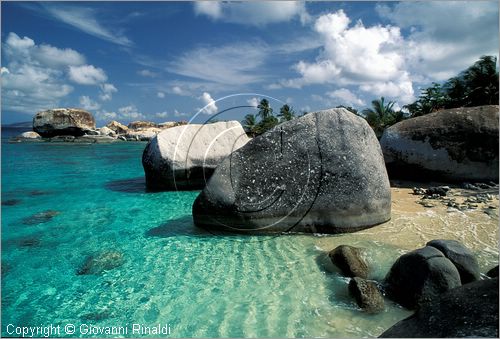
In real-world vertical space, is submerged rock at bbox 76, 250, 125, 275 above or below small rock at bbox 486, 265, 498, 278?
below

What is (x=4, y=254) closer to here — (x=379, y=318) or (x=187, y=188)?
(x=187, y=188)

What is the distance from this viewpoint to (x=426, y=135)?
12.5 metres

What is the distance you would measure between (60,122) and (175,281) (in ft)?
213

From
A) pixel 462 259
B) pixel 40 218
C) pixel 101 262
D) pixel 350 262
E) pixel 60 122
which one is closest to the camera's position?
pixel 462 259

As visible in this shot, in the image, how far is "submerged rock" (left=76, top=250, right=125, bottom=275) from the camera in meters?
6.36

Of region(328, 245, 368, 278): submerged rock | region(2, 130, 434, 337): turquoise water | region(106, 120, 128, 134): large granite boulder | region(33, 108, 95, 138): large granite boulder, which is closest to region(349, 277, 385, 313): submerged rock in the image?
region(2, 130, 434, 337): turquoise water

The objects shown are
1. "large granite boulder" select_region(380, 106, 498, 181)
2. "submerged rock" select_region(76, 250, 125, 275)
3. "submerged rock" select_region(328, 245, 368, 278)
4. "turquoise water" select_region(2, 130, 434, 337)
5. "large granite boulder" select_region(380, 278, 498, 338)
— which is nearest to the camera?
"large granite boulder" select_region(380, 278, 498, 338)

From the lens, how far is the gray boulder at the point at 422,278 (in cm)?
464

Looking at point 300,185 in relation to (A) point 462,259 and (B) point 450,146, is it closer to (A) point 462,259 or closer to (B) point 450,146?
(A) point 462,259

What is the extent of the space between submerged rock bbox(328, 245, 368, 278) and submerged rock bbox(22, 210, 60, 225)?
8.25m

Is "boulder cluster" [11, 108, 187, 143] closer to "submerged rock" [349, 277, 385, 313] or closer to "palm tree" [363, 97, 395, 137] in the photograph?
"palm tree" [363, 97, 395, 137]

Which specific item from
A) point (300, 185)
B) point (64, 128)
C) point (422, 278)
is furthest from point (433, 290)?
point (64, 128)

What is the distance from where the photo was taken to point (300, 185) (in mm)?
7941

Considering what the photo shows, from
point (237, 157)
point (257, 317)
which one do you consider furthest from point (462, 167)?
point (257, 317)
